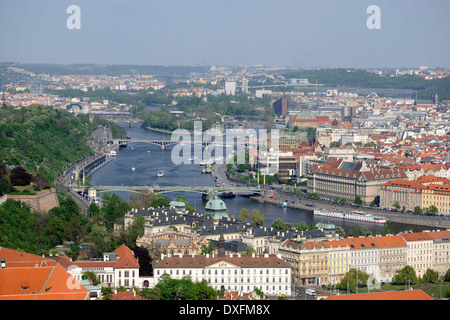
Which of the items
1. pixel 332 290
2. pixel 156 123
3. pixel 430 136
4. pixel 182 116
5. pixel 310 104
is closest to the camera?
pixel 332 290

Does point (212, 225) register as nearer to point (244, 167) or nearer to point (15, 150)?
point (15, 150)

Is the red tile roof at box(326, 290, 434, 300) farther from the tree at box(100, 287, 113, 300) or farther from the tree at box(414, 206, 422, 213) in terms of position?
the tree at box(414, 206, 422, 213)

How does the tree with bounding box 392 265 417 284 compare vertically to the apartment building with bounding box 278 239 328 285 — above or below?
below

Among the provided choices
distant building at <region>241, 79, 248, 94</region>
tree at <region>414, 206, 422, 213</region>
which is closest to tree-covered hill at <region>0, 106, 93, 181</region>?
tree at <region>414, 206, 422, 213</region>

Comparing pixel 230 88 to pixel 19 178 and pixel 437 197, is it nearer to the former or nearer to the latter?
pixel 437 197

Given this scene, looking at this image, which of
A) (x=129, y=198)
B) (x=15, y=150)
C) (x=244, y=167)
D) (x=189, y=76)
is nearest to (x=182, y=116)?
(x=244, y=167)

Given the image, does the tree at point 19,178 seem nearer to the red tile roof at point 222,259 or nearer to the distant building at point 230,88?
the red tile roof at point 222,259
